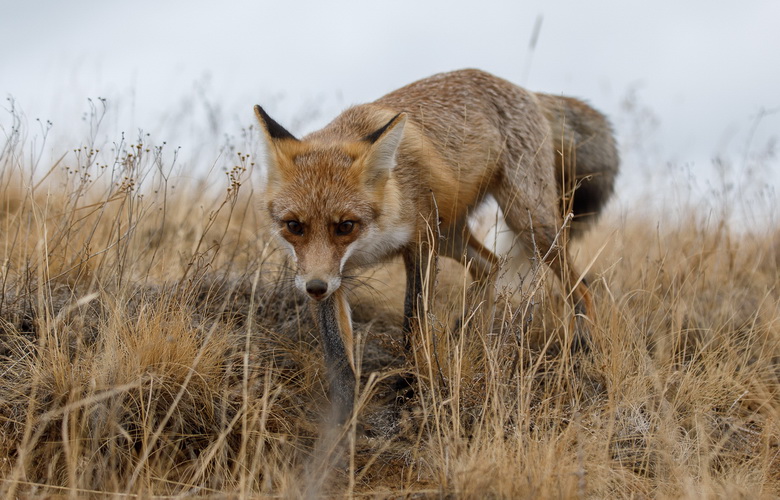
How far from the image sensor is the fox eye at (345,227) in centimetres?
339

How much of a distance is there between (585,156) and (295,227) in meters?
2.64

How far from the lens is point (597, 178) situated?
506 cm

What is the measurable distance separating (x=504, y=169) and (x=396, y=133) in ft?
4.12

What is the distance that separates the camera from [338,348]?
3506 millimetres

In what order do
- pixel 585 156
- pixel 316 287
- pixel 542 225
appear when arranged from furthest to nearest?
1. pixel 585 156
2. pixel 542 225
3. pixel 316 287

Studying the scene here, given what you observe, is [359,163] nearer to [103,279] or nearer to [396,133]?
[396,133]

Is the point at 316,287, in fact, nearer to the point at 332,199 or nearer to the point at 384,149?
the point at 332,199

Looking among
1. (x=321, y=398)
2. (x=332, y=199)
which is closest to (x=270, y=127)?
(x=332, y=199)

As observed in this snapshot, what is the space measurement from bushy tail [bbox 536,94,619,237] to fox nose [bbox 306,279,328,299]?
2567 millimetres

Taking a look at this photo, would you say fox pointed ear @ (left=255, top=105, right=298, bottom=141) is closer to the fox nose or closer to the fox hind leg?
the fox nose

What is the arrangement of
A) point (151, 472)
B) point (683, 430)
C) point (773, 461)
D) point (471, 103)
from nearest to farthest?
point (151, 472), point (773, 461), point (683, 430), point (471, 103)

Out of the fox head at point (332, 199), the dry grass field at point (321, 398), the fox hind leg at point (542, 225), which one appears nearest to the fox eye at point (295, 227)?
the fox head at point (332, 199)

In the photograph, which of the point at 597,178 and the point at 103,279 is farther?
the point at 597,178

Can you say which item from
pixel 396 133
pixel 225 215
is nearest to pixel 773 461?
pixel 396 133
